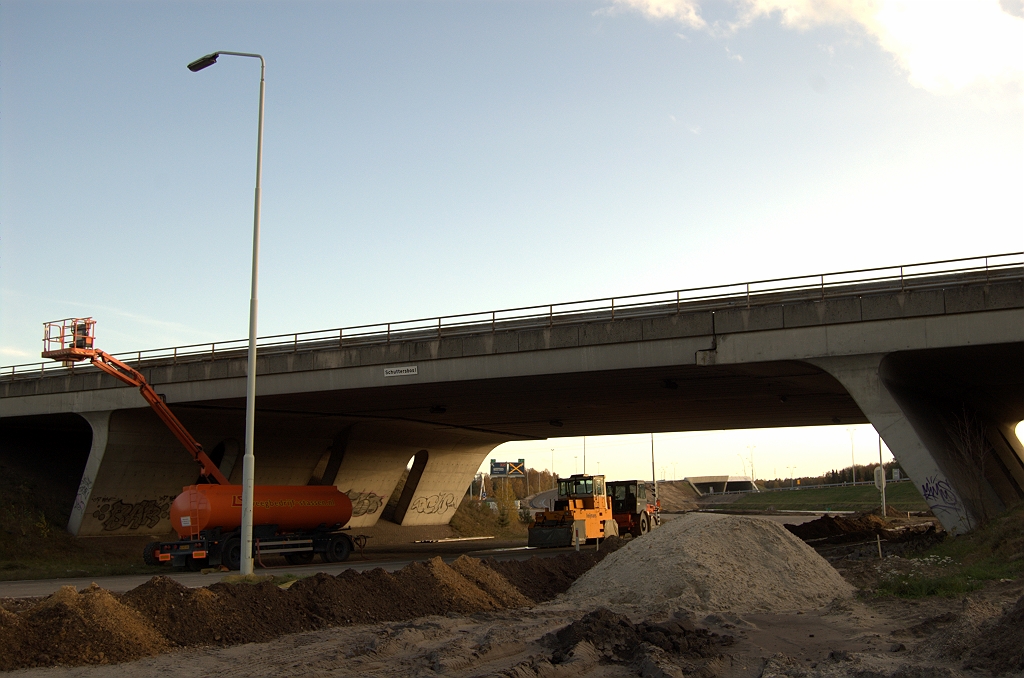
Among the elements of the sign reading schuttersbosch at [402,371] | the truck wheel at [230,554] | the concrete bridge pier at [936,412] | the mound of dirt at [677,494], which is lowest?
the mound of dirt at [677,494]

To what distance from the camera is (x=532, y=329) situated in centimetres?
2845

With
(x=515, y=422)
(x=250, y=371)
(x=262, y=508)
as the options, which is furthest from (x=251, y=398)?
(x=515, y=422)

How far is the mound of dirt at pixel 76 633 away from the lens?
10.4 meters

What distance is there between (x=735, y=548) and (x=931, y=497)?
879 cm

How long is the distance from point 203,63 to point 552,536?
757 inches

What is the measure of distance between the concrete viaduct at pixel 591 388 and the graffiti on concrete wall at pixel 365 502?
0.12 meters

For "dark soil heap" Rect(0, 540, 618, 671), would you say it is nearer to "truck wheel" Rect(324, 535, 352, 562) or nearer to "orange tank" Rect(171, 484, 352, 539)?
"orange tank" Rect(171, 484, 352, 539)

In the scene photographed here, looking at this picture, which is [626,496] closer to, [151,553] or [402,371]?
[402,371]

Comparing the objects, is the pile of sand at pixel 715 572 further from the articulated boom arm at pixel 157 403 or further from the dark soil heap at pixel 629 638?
the articulated boom arm at pixel 157 403

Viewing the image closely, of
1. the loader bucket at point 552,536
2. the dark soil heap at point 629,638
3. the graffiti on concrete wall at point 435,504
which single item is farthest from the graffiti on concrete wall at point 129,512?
the dark soil heap at point 629,638

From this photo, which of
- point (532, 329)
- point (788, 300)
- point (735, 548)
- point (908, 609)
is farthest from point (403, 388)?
point (908, 609)

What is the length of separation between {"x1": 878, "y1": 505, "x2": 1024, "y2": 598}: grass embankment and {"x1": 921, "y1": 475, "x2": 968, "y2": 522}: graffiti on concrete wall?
72 centimetres

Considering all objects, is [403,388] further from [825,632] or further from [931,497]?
[825,632]

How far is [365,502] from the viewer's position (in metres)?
46.1
